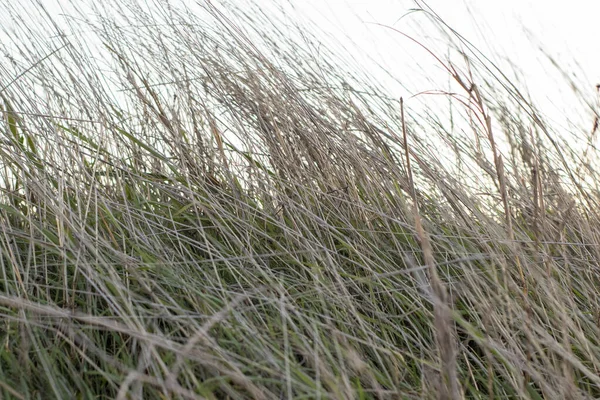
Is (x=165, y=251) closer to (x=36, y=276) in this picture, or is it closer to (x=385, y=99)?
(x=36, y=276)

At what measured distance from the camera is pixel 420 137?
5.53ft

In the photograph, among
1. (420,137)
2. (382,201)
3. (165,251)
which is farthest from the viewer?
(420,137)

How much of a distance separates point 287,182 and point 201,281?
42cm

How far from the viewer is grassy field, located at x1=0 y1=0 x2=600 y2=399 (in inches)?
39.9

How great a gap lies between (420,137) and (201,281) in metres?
0.78

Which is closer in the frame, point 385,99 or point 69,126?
point 69,126

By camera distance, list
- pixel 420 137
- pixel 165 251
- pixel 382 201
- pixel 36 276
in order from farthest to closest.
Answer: pixel 420 137 < pixel 382 201 < pixel 165 251 < pixel 36 276

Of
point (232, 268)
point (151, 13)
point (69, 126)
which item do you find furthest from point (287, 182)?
point (151, 13)

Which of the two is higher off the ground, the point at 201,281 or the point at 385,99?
the point at 385,99

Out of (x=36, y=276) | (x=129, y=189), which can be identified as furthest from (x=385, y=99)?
(x=36, y=276)

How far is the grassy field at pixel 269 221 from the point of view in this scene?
1.01 metres

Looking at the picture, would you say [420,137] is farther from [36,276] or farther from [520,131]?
[36,276]

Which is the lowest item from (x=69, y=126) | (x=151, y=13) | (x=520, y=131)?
(x=520, y=131)

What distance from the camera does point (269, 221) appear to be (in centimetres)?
134
